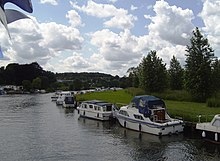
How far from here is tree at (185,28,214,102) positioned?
6719cm

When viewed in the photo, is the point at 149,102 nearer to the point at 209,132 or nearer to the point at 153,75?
the point at 209,132

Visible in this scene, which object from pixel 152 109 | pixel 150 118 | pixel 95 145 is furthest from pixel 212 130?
pixel 95 145

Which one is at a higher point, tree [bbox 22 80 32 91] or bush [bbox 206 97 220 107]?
tree [bbox 22 80 32 91]

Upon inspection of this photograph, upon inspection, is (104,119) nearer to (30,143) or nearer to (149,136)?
(149,136)

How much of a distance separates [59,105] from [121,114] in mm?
47205

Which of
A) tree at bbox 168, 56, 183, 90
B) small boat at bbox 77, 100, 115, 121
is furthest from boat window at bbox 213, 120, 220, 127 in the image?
tree at bbox 168, 56, 183, 90

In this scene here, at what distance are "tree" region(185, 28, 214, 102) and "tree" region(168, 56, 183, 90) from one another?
21.6 meters

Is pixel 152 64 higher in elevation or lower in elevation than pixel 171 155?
higher

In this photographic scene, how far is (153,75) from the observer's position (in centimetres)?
8275

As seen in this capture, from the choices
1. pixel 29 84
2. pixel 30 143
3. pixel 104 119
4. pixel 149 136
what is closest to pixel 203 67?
pixel 104 119

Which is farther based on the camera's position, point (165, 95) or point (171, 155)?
point (165, 95)

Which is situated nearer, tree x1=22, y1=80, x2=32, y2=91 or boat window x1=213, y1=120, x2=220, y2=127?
boat window x1=213, y1=120, x2=220, y2=127

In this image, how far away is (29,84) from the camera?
197 meters

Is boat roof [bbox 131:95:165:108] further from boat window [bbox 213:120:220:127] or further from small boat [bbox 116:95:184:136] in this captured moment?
boat window [bbox 213:120:220:127]
